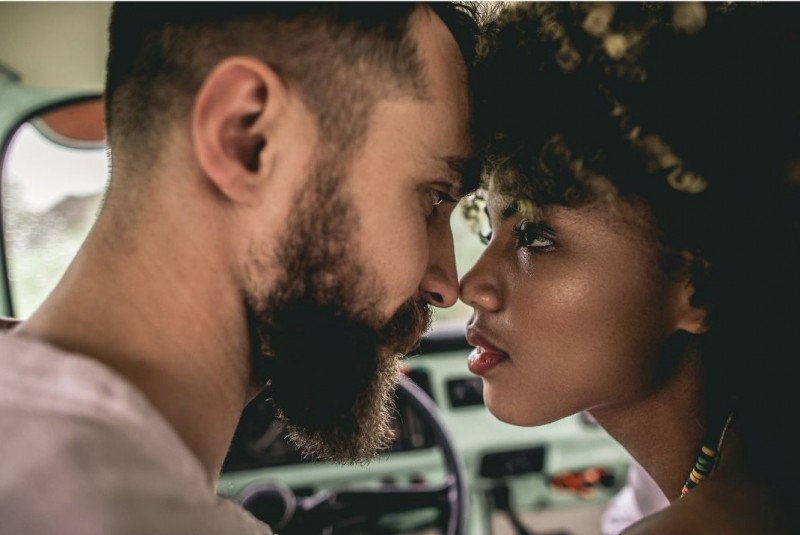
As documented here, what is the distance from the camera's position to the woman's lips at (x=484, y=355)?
1883 mm

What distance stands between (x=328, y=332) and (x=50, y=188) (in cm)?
242

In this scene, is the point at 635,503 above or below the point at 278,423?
above

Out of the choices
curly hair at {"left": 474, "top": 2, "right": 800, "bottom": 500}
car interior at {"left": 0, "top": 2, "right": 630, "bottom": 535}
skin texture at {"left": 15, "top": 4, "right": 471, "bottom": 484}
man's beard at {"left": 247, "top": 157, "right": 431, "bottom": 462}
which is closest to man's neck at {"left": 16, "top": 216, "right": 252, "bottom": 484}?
skin texture at {"left": 15, "top": 4, "right": 471, "bottom": 484}

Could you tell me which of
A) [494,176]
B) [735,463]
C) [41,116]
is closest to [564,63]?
[494,176]

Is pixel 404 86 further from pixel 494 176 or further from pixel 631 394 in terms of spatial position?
pixel 631 394

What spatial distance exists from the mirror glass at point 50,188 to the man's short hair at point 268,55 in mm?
2103

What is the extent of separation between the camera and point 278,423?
3285 mm

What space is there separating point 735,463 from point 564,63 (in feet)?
3.41

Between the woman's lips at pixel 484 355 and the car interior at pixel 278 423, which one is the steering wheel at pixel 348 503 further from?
the woman's lips at pixel 484 355

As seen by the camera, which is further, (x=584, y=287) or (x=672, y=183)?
(x=584, y=287)

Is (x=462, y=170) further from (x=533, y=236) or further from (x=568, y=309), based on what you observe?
(x=568, y=309)

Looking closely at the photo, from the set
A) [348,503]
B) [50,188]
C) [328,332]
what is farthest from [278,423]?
[328,332]

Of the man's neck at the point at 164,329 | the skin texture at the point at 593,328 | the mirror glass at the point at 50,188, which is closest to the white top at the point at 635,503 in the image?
the skin texture at the point at 593,328

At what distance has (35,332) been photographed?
114 centimetres
